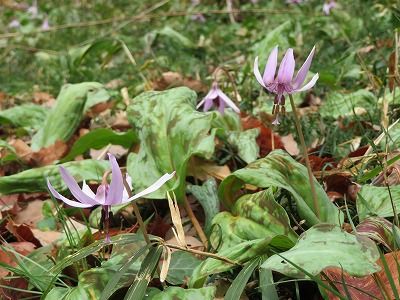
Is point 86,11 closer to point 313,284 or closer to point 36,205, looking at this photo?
point 36,205

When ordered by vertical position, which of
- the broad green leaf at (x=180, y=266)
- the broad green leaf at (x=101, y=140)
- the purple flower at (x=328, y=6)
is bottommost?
the purple flower at (x=328, y=6)

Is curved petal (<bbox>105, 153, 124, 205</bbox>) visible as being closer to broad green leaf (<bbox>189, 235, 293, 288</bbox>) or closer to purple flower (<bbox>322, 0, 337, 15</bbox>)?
broad green leaf (<bbox>189, 235, 293, 288</bbox>)

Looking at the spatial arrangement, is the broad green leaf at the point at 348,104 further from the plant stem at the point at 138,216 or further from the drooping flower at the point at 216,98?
the plant stem at the point at 138,216

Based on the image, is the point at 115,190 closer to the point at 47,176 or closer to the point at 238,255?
the point at 238,255

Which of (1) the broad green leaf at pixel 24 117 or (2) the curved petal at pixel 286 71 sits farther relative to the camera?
(1) the broad green leaf at pixel 24 117

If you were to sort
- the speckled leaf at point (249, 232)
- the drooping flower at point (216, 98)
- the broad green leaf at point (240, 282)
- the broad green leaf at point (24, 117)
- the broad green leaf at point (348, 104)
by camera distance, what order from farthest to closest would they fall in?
the broad green leaf at point (24, 117), the broad green leaf at point (348, 104), the drooping flower at point (216, 98), the speckled leaf at point (249, 232), the broad green leaf at point (240, 282)

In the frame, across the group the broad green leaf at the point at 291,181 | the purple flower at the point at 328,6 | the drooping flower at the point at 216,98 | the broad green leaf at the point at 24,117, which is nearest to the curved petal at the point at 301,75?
the broad green leaf at the point at 291,181

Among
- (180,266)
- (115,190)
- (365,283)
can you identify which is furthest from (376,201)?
(115,190)

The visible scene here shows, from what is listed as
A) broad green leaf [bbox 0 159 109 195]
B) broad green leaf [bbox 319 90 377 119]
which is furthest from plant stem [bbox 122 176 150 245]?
broad green leaf [bbox 319 90 377 119]
